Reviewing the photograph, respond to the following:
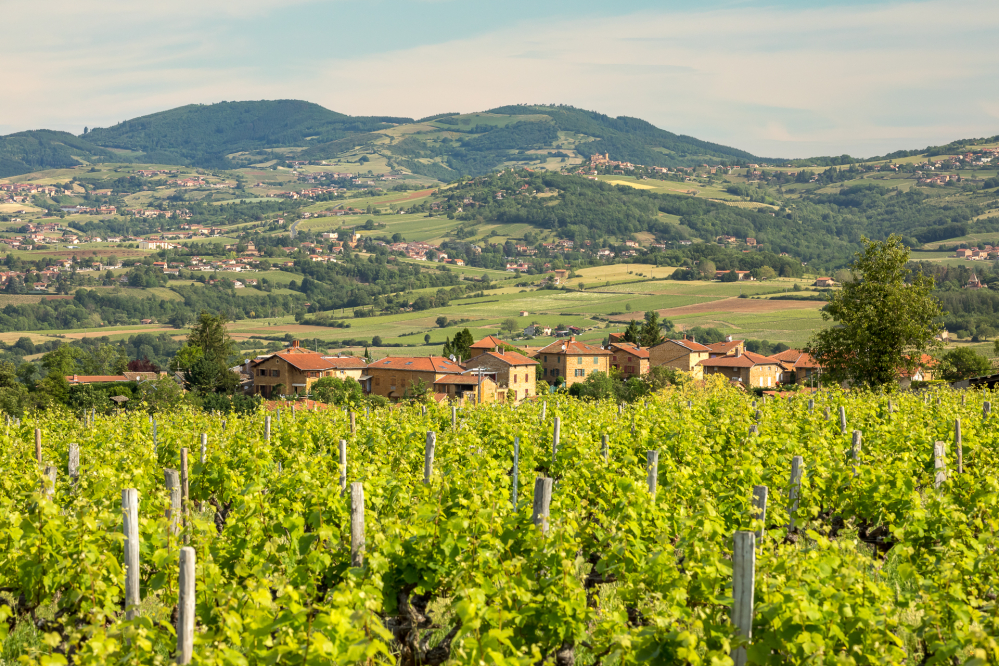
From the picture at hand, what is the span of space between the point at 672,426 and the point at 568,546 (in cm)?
670

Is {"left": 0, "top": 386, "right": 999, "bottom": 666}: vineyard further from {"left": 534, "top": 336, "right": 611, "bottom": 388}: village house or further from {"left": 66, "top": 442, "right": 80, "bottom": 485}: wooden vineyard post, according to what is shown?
{"left": 534, "top": 336, "right": 611, "bottom": 388}: village house

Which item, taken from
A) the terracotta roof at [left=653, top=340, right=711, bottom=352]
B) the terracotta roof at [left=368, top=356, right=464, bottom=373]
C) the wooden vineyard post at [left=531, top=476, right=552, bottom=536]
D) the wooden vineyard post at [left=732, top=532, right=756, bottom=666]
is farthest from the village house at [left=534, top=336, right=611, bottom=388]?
the wooden vineyard post at [left=732, top=532, right=756, bottom=666]

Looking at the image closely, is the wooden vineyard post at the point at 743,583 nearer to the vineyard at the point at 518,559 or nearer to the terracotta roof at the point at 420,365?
the vineyard at the point at 518,559

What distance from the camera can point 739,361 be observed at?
2643 inches

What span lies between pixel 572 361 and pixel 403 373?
580 inches

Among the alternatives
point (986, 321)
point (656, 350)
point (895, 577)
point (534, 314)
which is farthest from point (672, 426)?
point (534, 314)

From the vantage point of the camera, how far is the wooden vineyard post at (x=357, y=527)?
5.90 m

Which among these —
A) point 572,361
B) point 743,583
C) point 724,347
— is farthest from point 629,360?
point 743,583

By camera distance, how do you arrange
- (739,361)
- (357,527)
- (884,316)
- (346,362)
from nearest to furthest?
(357,527), (884,316), (739,361), (346,362)

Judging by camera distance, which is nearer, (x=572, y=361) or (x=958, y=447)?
(x=958, y=447)

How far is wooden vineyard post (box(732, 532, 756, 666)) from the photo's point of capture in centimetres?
461

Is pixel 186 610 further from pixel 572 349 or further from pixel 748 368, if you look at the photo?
pixel 572 349

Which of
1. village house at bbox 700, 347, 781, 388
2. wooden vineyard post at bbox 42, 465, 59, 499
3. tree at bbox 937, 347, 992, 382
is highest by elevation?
wooden vineyard post at bbox 42, 465, 59, 499

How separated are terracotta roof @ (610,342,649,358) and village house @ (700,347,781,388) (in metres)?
4.77
